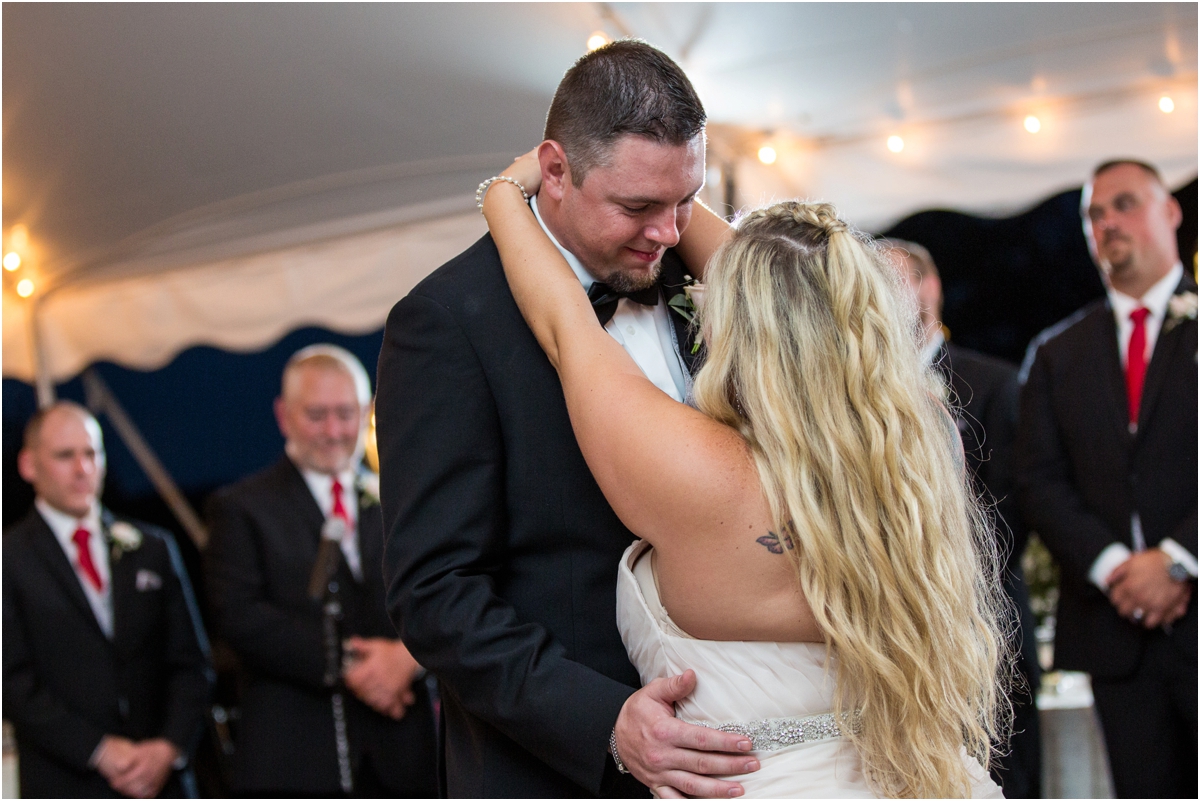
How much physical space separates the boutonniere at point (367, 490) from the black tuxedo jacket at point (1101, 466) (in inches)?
96.5

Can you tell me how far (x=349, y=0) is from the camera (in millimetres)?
3449

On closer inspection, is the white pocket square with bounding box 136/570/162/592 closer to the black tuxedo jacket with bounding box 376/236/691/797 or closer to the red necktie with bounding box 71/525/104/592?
the red necktie with bounding box 71/525/104/592

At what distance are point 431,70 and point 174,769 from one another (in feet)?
9.16

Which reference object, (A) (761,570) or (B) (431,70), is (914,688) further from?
(B) (431,70)

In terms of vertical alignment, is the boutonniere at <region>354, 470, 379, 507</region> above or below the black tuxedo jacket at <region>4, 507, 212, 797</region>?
above

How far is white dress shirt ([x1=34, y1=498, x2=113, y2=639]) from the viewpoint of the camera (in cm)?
423

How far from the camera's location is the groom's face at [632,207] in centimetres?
190

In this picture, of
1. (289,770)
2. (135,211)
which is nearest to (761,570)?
(289,770)

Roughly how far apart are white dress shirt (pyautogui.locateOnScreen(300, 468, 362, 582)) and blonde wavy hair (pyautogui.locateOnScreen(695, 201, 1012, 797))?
9.16 ft

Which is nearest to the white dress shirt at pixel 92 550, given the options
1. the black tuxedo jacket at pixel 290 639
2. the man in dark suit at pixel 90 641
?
the man in dark suit at pixel 90 641

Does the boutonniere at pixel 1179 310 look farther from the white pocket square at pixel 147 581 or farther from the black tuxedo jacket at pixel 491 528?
the white pocket square at pixel 147 581

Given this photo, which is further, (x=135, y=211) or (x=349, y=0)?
(x=135, y=211)

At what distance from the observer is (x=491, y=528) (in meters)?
1.85

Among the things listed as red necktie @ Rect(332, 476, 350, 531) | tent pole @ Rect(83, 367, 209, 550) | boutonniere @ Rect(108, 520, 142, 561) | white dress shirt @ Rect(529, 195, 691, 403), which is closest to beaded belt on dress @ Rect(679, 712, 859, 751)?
white dress shirt @ Rect(529, 195, 691, 403)
